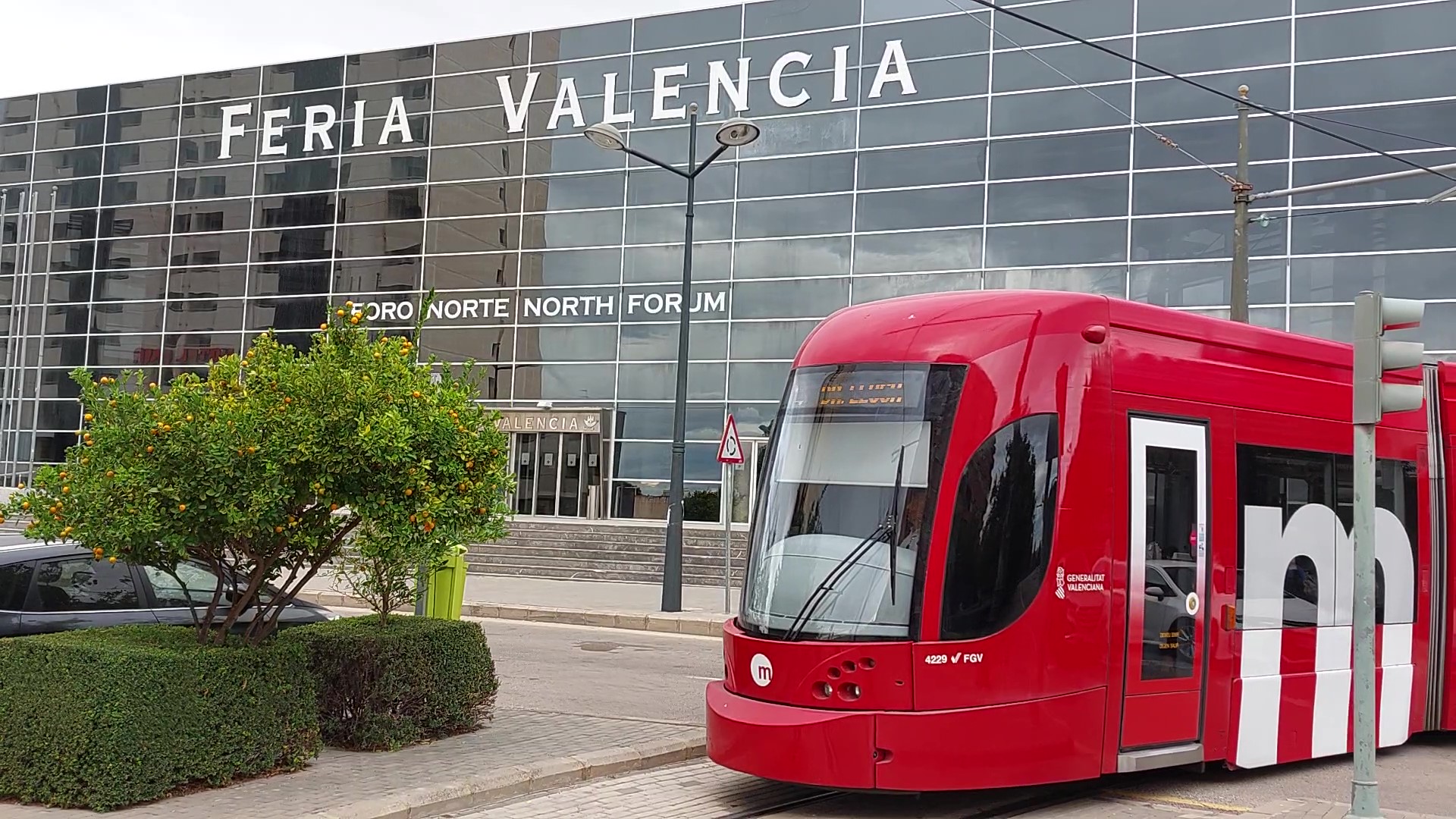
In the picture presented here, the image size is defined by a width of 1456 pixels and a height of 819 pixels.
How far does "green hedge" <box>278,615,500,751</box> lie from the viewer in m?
8.38

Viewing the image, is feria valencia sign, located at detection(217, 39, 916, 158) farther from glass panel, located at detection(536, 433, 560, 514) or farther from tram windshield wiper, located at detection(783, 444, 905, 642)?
tram windshield wiper, located at detection(783, 444, 905, 642)

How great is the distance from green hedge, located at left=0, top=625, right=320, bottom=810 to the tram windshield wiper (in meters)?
3.24

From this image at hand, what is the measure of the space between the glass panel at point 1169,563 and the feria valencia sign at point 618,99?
79.5ft

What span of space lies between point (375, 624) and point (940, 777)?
438cm

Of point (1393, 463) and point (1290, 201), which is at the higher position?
point (1290, 201)

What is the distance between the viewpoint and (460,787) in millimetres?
7355

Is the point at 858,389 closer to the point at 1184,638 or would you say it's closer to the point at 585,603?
the point at 1184,638

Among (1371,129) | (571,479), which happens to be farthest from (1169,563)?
(571,479)

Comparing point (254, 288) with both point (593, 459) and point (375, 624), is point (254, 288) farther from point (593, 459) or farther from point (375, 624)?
point (375, 624)

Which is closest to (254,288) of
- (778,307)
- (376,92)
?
(376,92)

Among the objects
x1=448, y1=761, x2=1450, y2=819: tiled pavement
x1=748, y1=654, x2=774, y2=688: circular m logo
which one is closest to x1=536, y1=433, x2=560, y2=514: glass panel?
x1=448, y1=761, x2=1450, y2=819: tiled pavement

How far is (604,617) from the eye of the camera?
63.0 ft

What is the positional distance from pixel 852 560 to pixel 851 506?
317 millimetres

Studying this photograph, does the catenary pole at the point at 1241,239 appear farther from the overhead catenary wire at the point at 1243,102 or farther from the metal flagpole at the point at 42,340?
the metal flagpole at the point at 42,340
